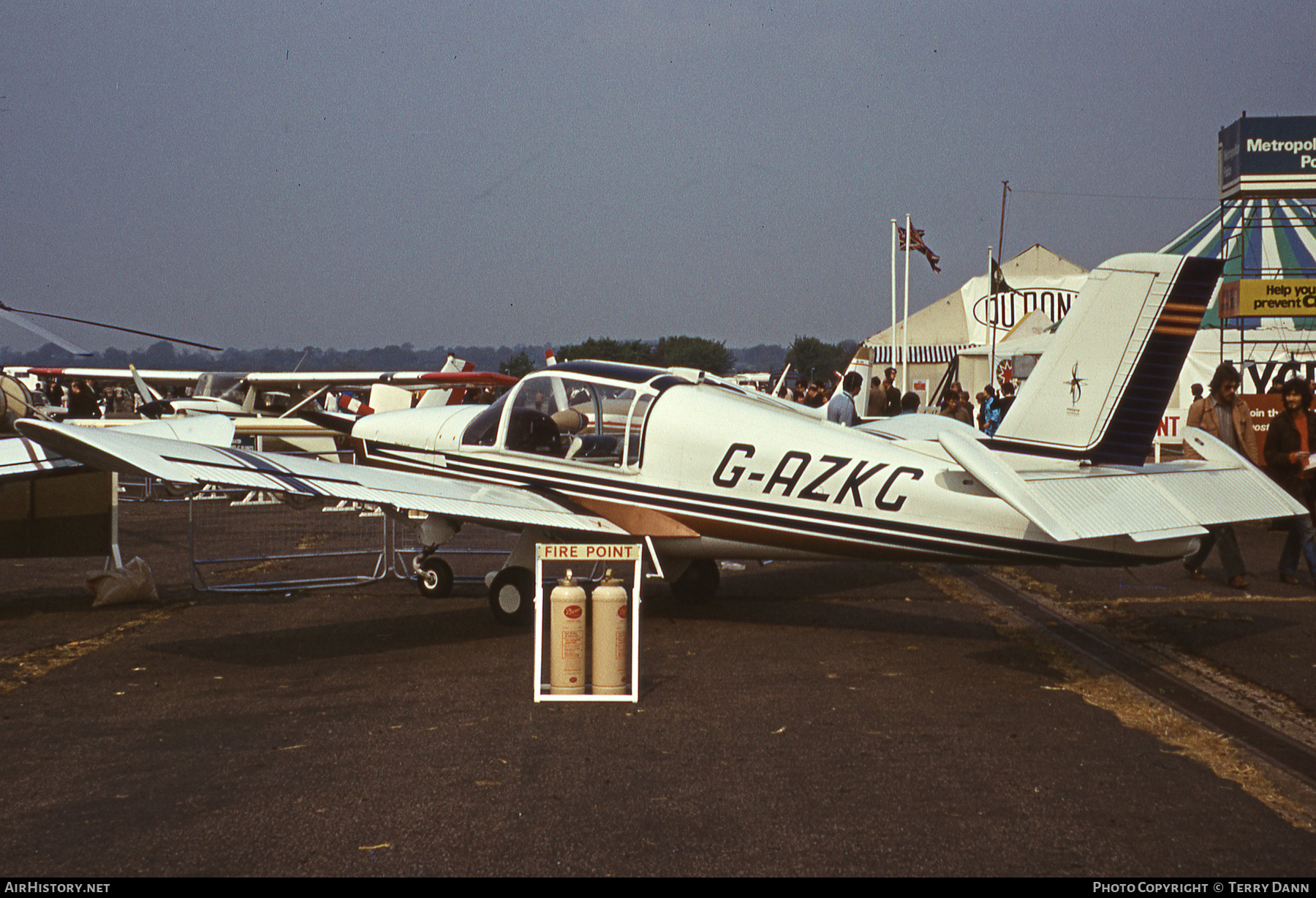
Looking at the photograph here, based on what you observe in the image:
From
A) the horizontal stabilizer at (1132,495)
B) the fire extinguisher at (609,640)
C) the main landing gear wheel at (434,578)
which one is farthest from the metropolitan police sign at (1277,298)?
the fire extinguisher at (609,640)

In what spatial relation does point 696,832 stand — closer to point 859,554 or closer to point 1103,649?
point 859,554

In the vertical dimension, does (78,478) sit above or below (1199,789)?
above

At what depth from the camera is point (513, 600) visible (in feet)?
29.1

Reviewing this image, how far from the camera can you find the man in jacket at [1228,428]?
1073cm

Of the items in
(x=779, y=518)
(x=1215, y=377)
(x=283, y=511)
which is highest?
(x=1215, y=377)

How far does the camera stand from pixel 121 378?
1351 inches

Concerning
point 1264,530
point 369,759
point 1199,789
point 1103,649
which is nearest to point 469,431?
point 369,759

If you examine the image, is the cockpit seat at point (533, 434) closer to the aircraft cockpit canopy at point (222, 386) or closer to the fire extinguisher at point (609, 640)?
the fire extinguisher at point (609, 640)

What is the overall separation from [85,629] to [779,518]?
572 centimetres

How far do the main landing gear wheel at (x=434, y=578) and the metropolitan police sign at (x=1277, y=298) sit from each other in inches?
619

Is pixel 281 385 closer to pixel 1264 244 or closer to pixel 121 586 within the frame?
pixel 121 586

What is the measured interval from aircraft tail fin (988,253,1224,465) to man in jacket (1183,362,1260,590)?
12.9 ft

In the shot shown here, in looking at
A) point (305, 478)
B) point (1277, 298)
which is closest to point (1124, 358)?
point (305, 478)

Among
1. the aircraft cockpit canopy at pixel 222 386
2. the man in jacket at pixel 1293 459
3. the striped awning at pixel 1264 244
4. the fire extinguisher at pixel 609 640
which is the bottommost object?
the fire extinguisher at pixel 609 640
